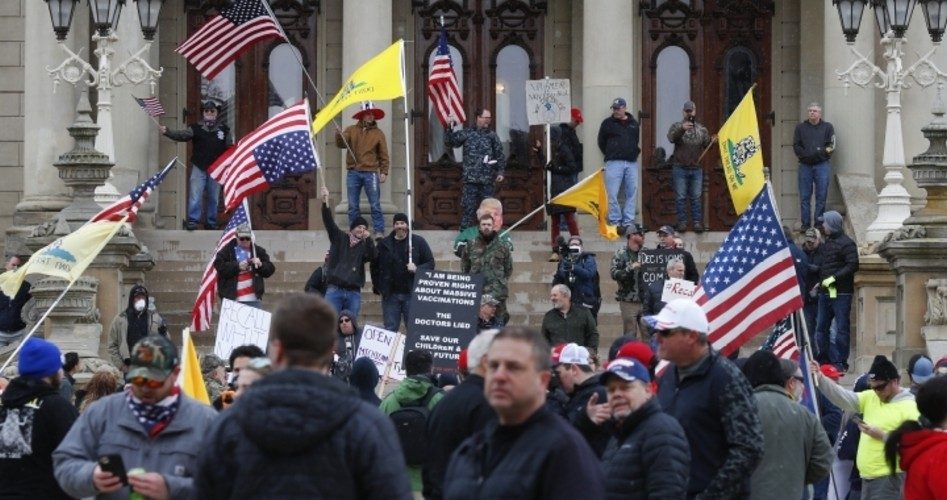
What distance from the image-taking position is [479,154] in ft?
95.2

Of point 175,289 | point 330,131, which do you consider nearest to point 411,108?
point 330,131

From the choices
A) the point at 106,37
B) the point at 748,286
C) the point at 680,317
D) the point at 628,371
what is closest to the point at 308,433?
the point at 628,371

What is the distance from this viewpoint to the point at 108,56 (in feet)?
91.2

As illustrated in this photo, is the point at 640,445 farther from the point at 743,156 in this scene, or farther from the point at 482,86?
the point at 482,86

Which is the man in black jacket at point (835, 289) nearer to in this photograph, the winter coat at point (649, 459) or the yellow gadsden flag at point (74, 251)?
the yellow gadsden flag at point (74, 251)

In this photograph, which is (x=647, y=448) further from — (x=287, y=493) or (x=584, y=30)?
(x=584, y=30)

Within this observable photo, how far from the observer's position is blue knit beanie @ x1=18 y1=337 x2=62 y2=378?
11594mm

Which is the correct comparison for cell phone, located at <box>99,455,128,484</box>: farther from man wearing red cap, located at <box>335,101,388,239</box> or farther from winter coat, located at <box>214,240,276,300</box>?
man wearing red cap, located at <box>335,101,388,239</box>

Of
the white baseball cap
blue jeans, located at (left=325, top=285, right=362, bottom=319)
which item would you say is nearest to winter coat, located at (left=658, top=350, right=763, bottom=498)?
the white baseball cap

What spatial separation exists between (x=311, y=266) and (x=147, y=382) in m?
19.4

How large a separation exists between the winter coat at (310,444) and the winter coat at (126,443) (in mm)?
1711

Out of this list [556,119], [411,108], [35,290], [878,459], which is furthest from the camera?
[411,108]

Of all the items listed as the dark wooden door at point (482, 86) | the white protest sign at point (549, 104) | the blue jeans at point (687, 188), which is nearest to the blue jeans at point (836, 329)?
the blue jeans at point (687, 188)

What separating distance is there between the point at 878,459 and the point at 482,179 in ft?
41.7
